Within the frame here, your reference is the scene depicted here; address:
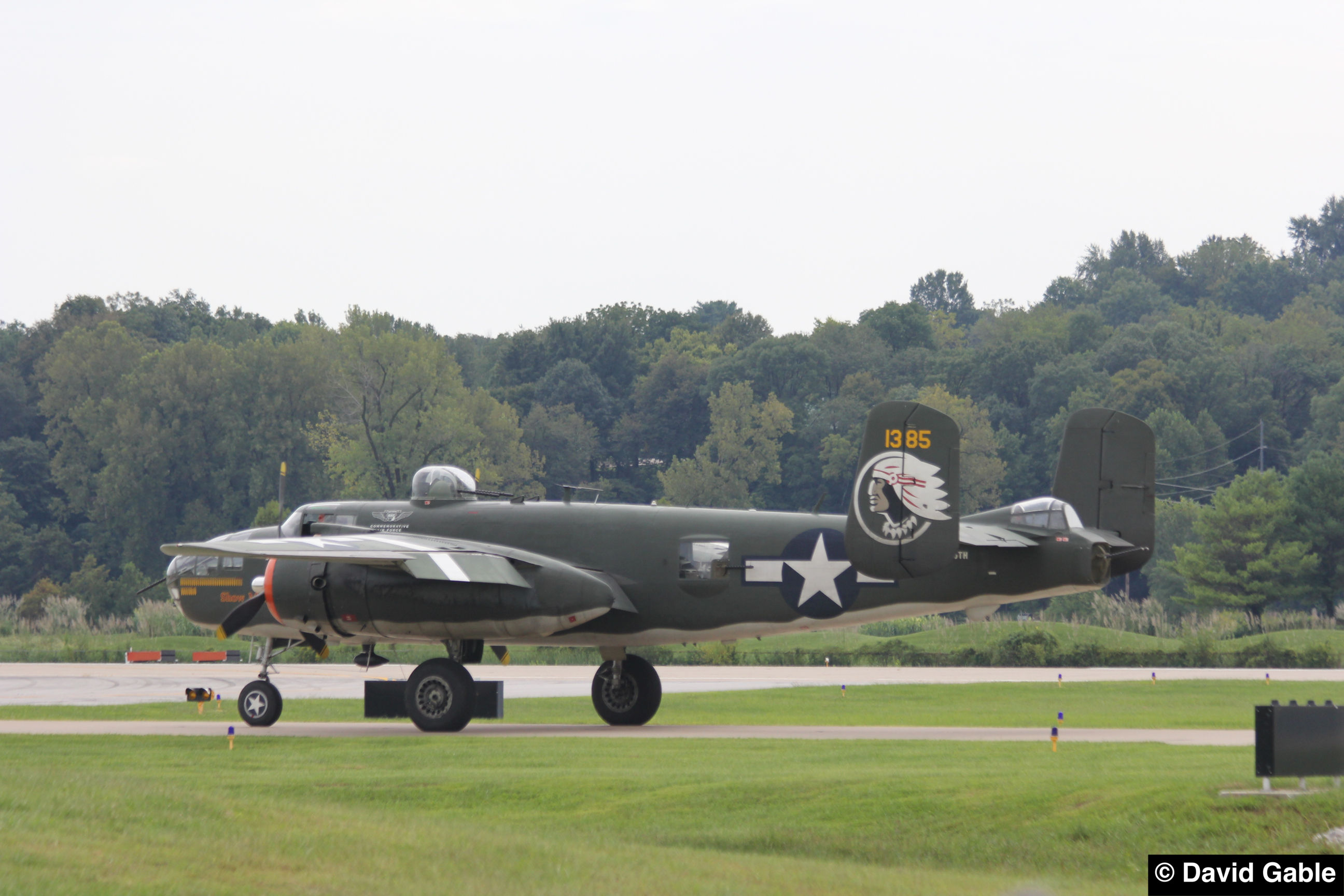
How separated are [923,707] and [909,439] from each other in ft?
41.1

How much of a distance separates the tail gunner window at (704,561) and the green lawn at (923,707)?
4714 millimetres

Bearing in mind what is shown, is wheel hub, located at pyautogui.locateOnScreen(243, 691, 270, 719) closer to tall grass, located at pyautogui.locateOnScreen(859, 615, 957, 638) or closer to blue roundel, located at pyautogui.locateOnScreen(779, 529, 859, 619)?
blue roundel, located at pyautogui.locateOnScreen(779, 529, 859, 619)

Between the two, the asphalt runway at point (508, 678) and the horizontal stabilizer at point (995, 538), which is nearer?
the horizontal stabilizer at point (995, 538)

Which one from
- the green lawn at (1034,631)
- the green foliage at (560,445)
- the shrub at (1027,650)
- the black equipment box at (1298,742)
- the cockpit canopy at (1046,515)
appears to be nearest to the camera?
the black equipment box at (1298,742)

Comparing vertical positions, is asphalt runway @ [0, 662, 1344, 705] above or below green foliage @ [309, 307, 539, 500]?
below

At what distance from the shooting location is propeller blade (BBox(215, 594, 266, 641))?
28.5m

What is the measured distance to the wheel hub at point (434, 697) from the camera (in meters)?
27.4

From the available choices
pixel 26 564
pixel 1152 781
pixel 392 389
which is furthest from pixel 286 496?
pixel 1152 781

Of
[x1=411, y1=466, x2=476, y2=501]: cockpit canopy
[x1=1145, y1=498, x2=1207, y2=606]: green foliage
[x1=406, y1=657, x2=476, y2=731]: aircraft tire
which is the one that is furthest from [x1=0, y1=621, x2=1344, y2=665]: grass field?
[x1=1145, y1=498, x2=1207, y2=606]: green foliage

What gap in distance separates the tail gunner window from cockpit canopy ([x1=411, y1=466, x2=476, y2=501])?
4934 millimetres

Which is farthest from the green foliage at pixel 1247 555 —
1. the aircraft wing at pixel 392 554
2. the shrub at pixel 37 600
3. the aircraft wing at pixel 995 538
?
the shrub at pixel 37 600

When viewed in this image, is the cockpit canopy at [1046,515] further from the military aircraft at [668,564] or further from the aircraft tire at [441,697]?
the aircraft tire at [441,697]

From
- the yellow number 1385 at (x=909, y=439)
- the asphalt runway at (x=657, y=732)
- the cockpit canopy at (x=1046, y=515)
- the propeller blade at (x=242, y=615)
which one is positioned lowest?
the asphalt runway at (x=657, y=732)

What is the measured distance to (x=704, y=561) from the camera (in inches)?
1096
